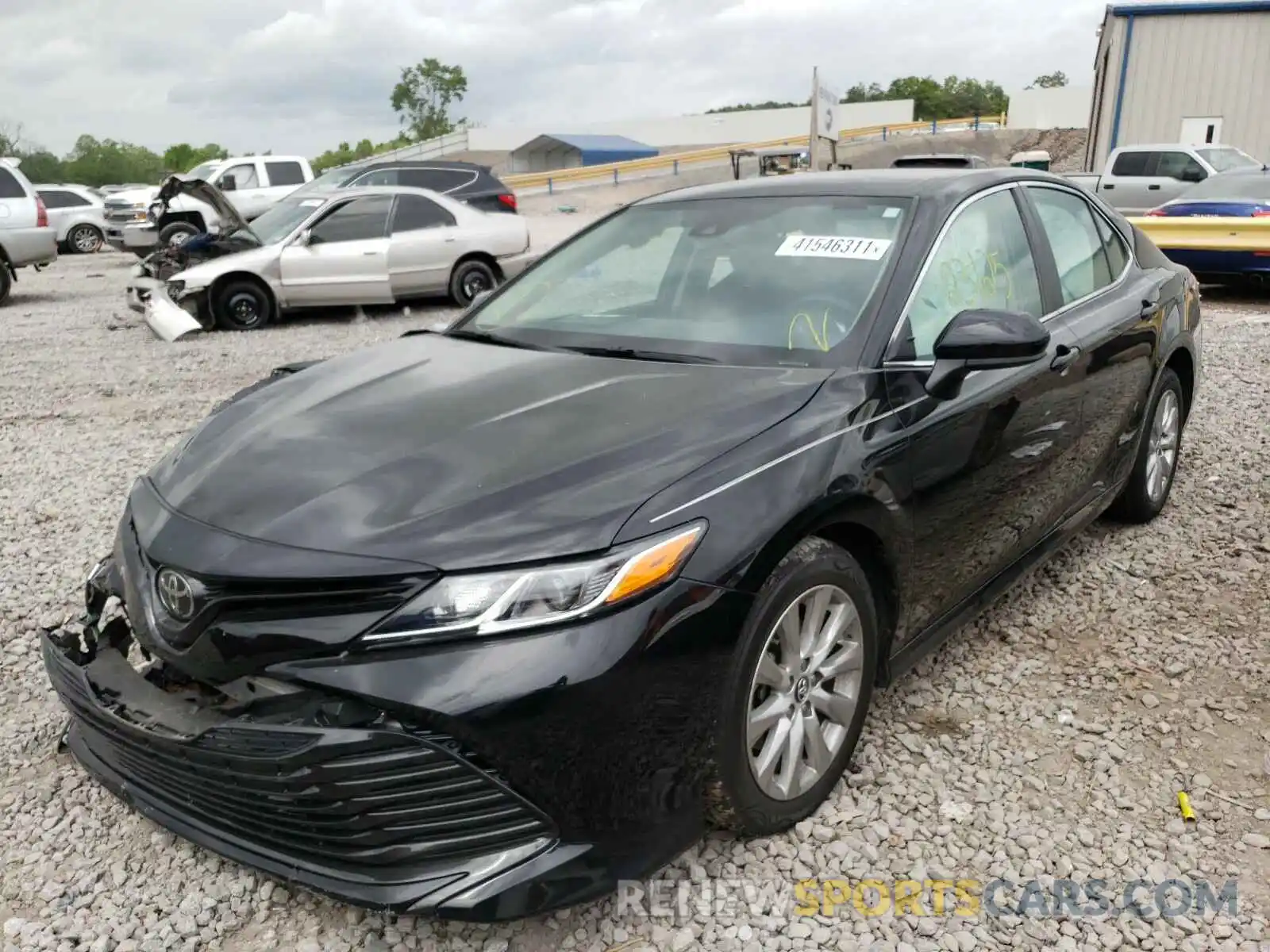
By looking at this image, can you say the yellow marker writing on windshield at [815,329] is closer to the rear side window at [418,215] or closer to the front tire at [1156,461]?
the front tire at [1156,461]

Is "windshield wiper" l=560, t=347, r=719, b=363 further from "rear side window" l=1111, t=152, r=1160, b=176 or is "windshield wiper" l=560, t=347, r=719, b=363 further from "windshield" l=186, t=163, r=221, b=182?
"windshield" l=186, t=163, r=221, b=182

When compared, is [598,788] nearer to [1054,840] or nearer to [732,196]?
[1054,840]

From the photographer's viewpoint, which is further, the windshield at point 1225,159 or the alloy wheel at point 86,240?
the alloy wheel at point 86,240

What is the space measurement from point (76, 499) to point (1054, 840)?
484 centimetres

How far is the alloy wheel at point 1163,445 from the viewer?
445cm

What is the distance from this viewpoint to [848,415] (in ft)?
8.40

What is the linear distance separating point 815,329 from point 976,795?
134cm

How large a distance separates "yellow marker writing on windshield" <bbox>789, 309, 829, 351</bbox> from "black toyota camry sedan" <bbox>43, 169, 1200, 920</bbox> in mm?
14

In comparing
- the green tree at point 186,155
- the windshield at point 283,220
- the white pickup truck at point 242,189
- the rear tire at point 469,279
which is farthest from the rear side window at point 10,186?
the green tree at point 186,155

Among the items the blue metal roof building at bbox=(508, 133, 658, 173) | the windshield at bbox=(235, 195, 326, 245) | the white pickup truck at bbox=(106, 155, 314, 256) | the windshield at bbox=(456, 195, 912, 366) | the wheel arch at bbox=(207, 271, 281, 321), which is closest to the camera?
the windshield at bbox=(456, 195, 912, 366)

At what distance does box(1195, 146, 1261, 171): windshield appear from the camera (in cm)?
1625

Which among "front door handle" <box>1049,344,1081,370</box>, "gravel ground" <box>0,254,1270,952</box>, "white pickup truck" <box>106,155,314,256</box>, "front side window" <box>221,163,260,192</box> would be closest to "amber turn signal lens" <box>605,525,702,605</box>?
"gravel ground" <box>0,254,1270,952</box>

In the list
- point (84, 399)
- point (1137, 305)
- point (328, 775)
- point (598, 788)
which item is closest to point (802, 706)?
point (598, 788)

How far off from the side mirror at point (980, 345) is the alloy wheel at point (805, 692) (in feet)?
2.30
